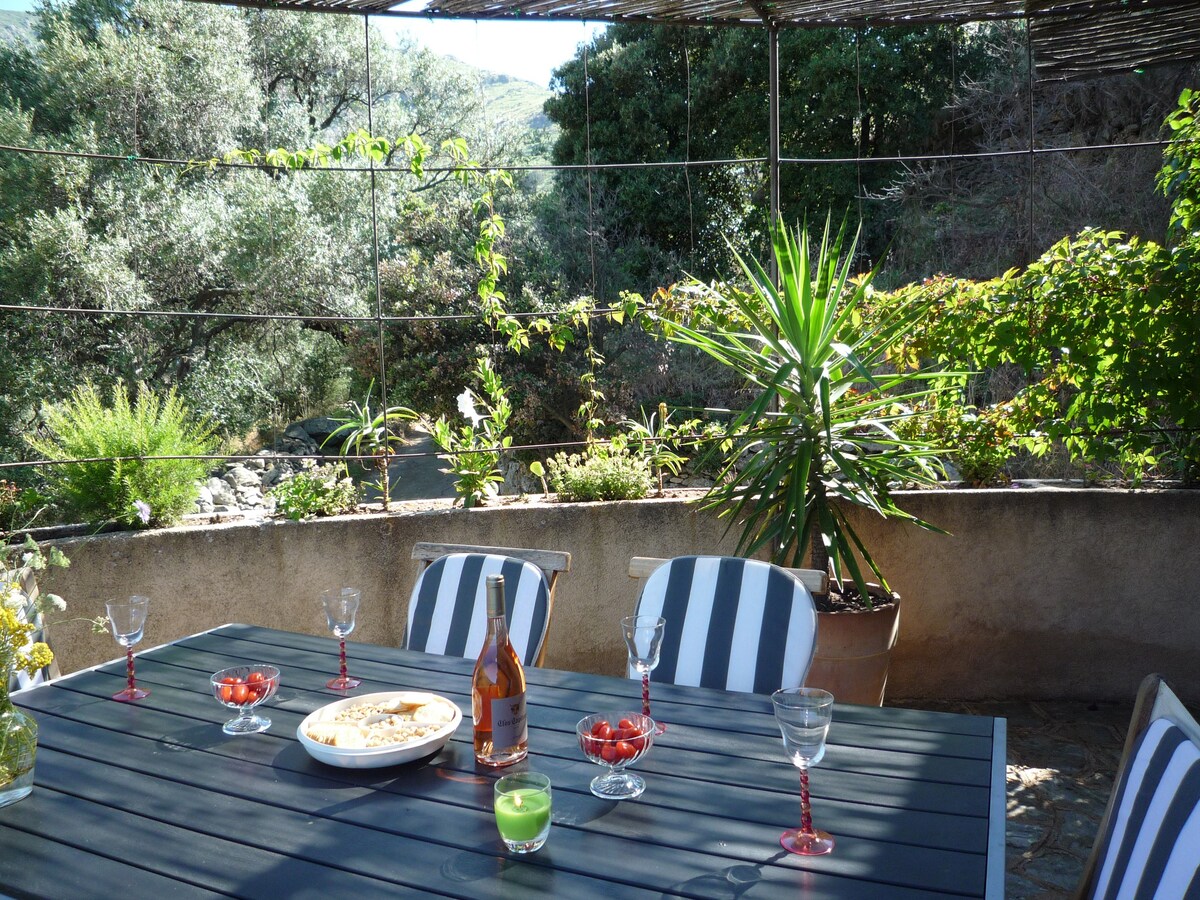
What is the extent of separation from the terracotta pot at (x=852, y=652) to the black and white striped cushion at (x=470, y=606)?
116 cm

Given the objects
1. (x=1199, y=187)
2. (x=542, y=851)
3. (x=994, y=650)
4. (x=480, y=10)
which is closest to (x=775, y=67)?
(x=480, y=10)

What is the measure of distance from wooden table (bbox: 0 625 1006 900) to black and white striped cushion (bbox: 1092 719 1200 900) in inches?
5.8

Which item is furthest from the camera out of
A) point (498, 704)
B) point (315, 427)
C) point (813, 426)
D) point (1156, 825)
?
point (315, 427)

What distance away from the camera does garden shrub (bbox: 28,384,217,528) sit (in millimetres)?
3504

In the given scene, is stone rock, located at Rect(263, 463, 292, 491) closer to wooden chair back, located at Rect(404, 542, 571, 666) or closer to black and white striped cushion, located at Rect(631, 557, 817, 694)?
wooden chair back, located at Rect(404, 542, 571, 666)

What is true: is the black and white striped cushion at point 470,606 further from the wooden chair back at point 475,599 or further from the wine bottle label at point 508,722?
the wine bottle label at point 508,722

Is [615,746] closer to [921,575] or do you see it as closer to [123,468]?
[921,575]

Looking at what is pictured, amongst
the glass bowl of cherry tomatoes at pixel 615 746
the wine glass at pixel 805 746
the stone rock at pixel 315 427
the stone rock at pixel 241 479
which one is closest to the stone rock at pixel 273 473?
A: the stone rock at pixel 241 479

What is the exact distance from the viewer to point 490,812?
146 centimetres

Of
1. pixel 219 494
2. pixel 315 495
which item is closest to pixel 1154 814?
pixel 315 495

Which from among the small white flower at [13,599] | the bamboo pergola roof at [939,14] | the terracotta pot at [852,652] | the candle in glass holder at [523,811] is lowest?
the terracotta pot at [852,652]

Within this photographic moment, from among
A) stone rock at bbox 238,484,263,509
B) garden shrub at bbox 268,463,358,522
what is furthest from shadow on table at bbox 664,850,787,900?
stone rock at bbox 238,484,263,509

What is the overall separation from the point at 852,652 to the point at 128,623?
2.19m

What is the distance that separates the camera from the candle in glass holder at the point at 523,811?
1.30m
